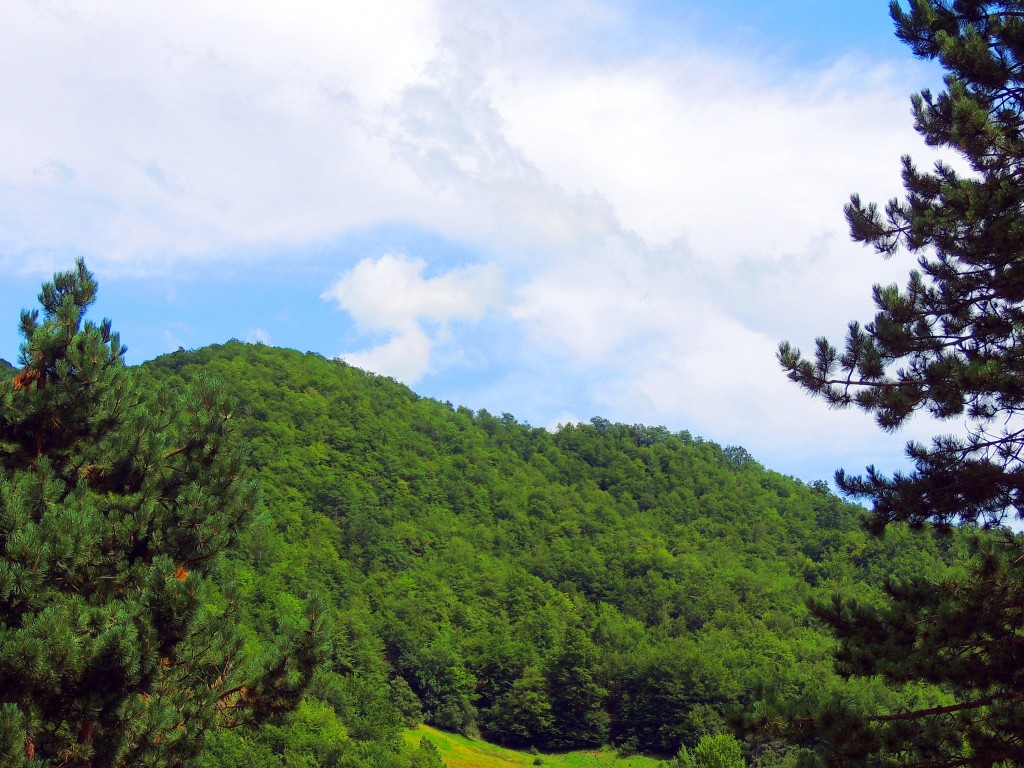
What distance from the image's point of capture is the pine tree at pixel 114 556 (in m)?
9.13

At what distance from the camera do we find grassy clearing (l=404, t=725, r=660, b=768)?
2357 inches

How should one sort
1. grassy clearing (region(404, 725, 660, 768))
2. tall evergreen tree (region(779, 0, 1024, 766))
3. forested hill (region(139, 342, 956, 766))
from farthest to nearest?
forested hill (region(139, 342, 956, 766))
grassy clearing (region(404, 725, 660, 768))
tall evergreen tree (region(779, 0, 1024, 766))

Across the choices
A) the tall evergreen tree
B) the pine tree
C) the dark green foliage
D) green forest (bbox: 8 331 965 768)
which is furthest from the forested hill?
the tall evergreen tree

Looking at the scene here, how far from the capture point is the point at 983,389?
8945mm

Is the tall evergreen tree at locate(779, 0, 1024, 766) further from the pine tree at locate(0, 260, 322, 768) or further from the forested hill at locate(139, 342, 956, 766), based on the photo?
the forested hill at locate(139, 342, 956, 766)

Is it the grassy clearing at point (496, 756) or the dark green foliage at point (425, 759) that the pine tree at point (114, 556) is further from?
the grassy clearing at point (496, 756)

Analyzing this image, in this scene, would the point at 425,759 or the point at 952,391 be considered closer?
the point at 952,391

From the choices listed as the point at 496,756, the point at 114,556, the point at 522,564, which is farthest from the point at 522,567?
the point at 114,556

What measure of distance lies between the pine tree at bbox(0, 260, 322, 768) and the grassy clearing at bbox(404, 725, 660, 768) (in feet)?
166

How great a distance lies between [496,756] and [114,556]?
58628mm

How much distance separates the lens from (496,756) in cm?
6406

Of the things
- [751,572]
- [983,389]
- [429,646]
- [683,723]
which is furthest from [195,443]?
[751,572]

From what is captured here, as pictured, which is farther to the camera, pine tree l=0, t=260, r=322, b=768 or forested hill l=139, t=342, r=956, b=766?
forested hill l=139, t=342, r=956, b=766

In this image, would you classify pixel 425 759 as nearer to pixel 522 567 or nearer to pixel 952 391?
pixel 952 391
